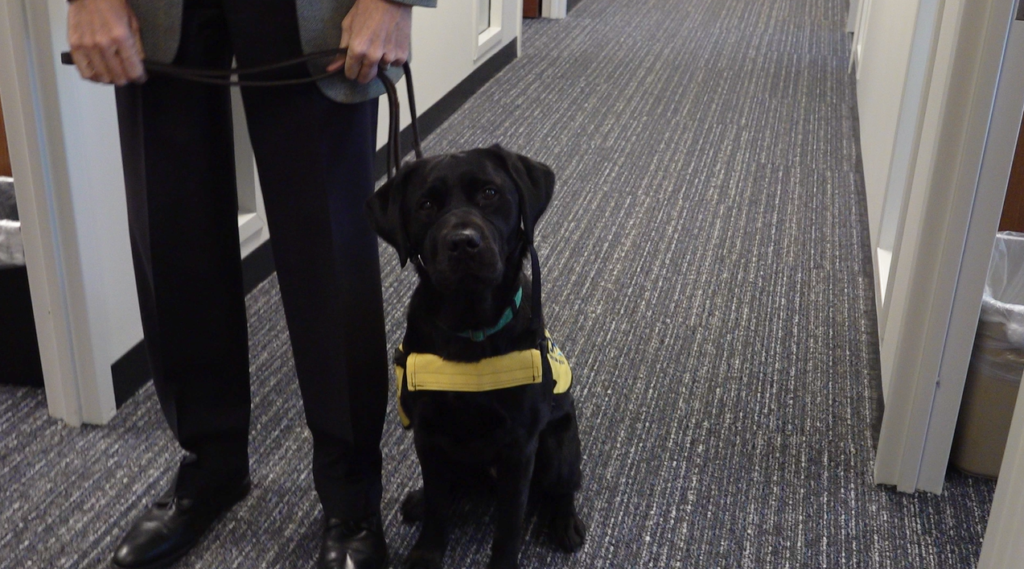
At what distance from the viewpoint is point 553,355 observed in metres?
1.38

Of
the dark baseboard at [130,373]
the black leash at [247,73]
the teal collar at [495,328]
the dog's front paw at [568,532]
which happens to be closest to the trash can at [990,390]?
the dog's front paw at [568,532]

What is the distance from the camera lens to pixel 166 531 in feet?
4.59

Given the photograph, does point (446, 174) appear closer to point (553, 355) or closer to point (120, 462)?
point (553, 355)

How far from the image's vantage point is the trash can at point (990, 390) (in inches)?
60.2

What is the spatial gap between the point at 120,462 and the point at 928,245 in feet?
4.45

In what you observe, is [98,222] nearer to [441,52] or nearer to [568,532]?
[568,532]

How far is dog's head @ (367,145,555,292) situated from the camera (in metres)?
1.17

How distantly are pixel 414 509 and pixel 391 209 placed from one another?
0.53 metres

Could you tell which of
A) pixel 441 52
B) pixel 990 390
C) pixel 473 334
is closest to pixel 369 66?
pixel 473 334

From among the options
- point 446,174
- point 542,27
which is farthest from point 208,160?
point 542,27

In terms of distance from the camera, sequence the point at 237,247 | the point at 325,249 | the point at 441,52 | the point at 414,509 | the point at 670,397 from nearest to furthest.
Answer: the point at 325,249 → the point at 237,247 → the point at 414,509 → the point at 670,397 → the point at 441,52

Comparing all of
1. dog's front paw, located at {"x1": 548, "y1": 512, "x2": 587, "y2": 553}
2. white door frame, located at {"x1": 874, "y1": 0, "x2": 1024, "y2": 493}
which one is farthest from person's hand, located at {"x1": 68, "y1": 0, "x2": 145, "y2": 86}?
white door frame, located at {"x1": 874, "y1": 0, "x2": 1024, "y2": 493}

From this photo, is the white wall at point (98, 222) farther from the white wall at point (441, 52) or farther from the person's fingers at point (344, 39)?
the white wall at point (441, 52)

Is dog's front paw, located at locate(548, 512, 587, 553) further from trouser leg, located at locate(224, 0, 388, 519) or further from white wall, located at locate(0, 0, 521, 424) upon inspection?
white wall, located at locate(0, 0, 521, 424)
